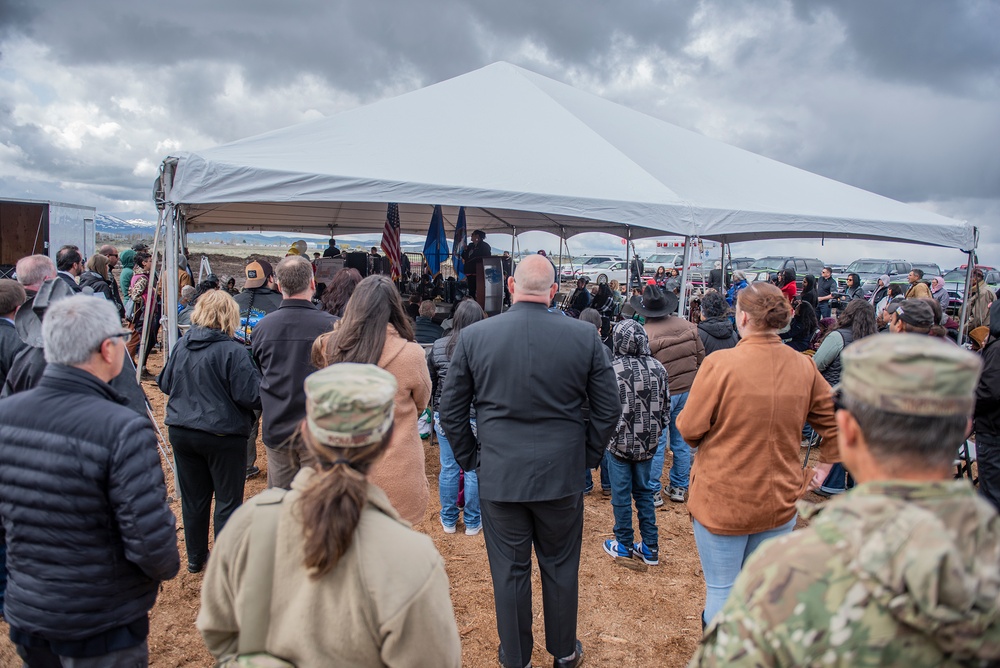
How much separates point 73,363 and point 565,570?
2.10m

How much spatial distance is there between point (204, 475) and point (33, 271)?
171cm

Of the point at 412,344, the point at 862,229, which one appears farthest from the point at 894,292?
the point at 412,344

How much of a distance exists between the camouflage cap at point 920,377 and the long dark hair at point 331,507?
967 millimetres

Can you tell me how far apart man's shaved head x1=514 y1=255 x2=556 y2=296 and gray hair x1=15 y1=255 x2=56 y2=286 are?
10.1 feet

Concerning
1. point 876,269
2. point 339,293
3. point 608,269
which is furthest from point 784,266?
point 339,293

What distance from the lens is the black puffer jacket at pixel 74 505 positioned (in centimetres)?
173

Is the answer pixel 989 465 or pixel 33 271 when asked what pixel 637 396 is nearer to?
pixel 989 465

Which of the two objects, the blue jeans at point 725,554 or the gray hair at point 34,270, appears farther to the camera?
the gray hair at point 34,270

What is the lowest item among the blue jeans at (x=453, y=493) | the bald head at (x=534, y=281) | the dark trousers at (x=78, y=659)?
the blue jeans at (x=453, y=493)

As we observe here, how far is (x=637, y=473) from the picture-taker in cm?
387

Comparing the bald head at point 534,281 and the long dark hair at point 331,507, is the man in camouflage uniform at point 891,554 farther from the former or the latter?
the bald head at point 534,281

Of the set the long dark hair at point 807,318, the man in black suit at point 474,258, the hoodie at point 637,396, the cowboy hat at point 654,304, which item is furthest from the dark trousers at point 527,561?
the man in black suit at point 474,258

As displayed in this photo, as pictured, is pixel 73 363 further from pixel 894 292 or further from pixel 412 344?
pixel 894 292

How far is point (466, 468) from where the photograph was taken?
286 cm
